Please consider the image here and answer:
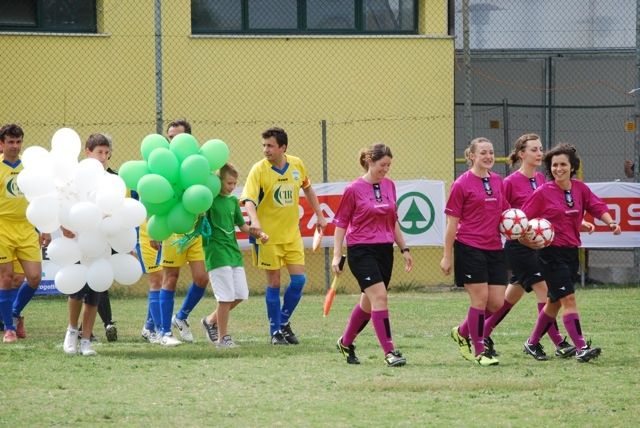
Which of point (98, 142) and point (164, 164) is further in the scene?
point (98, 142)

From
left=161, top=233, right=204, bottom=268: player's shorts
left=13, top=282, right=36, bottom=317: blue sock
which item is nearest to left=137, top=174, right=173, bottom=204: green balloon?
left=161, top=233, right=204, bottom=268: player's shorts

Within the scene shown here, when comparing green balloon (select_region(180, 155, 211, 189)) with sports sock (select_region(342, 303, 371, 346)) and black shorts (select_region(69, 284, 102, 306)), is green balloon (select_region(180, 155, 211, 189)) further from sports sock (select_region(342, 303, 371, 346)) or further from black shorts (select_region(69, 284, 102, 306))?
sports sock (select_region(342, 303, 371, 346))

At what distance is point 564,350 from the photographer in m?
10.7

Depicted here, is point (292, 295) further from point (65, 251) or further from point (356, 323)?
point (65, 251)

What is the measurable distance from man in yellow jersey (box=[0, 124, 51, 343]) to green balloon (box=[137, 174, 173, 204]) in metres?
1.72

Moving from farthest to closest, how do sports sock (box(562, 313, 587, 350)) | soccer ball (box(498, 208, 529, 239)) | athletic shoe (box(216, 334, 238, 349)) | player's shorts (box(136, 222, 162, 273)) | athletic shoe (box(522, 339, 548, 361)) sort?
1. player's shorts (box(136, 222, 162, 273))
2. athletic shoe (box(216, 334, 238, 349))
3. athletic shoe (box(522, 339, 548, 361))
4. sports sock (box(562, 313, 587, 350))
5. soccer ball (box(498, 208, 529, 239))

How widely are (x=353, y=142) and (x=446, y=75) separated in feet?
5.61

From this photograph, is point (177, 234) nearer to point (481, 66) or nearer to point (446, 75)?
point (446, 75)

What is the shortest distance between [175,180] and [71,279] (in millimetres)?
1199

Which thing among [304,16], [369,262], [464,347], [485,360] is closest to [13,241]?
[369,262]

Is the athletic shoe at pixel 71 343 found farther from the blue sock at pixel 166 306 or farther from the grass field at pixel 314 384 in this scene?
the blue sock at pixel 166 306

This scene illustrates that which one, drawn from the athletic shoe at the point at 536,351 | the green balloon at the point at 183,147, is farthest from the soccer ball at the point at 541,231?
the green balloon at the point at 183,147

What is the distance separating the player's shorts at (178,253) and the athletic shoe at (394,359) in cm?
264

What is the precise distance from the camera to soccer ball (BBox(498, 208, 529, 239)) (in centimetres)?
1023
